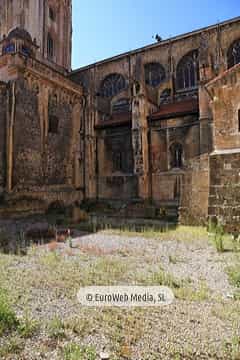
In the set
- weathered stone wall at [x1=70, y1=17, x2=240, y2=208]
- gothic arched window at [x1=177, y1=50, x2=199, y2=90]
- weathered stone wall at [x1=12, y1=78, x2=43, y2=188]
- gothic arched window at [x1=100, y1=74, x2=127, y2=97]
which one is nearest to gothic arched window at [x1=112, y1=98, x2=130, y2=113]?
weathered stone wall at [x1=70, y1=17, x2=240, y2=208]

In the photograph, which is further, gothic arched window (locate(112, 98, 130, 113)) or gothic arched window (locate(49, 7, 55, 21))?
gothic arched window (locate(49, 7, 55, 21))

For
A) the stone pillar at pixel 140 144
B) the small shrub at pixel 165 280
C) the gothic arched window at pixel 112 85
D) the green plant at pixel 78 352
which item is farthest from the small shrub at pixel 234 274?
the gothic arched window at pixel 112 85

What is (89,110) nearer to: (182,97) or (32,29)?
(182,97)

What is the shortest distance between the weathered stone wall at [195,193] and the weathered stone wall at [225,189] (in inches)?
46.8

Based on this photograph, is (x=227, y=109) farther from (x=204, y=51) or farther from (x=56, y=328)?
(x=204, y=51)

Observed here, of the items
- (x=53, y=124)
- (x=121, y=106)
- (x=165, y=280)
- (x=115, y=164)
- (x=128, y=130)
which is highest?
(x=121, y=106)

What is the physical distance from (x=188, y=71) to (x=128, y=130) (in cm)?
756

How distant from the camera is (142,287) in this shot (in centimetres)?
432

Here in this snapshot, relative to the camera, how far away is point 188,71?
21.0 metres

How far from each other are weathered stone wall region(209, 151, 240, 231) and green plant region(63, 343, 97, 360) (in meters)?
7.36

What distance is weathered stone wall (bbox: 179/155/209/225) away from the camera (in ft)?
34.8

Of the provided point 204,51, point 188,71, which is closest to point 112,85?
point 188,71

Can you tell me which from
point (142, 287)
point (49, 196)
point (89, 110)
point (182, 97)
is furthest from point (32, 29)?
point (142, 287)

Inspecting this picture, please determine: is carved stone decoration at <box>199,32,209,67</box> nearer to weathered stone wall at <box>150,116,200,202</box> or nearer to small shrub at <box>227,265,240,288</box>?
weathered stone wall at <box>150,116,200,202</box>
